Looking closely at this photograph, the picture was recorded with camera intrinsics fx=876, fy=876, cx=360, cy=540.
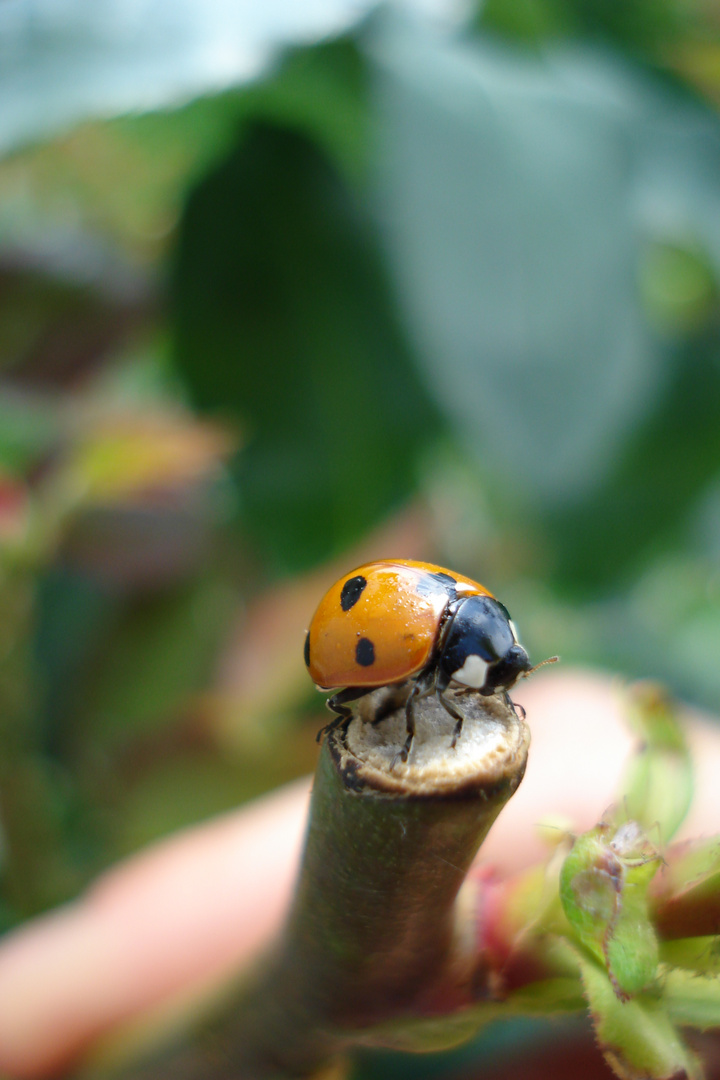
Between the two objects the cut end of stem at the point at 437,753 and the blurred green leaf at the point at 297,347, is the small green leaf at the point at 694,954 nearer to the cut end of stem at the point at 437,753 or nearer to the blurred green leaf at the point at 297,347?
the cut end of stem at the point at 437,753

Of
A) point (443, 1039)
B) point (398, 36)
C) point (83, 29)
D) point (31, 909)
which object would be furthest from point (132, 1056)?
point (398, 36)

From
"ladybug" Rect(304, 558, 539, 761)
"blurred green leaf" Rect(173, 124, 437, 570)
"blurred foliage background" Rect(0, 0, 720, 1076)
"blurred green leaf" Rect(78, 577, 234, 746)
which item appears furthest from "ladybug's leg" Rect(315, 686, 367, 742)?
"blurred green leaf" Rect(173, 124, 437, 570)

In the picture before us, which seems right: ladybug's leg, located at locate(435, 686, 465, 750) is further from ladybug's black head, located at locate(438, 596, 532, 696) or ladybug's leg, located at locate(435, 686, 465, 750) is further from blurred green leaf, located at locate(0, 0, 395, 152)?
blurred green leaf, located at locate(0, 0, 395, 152)

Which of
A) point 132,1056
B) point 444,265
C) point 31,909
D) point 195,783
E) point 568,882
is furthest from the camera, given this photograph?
point 444,265

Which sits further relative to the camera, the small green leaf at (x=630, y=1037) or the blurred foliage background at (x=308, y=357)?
the blurred foliage background at (x=308, y=357)

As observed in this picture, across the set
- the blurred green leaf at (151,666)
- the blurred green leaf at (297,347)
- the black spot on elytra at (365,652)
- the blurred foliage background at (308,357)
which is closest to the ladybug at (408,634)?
the black spot on elytra at (365,652)

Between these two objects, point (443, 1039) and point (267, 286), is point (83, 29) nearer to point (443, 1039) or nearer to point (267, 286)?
point (267, 286)

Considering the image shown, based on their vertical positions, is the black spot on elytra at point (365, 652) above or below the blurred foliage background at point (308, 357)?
below

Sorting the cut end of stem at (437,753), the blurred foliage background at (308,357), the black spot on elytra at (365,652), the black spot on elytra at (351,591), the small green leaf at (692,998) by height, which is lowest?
the small green leaf at (692,998)
